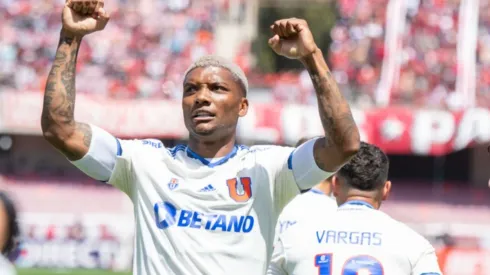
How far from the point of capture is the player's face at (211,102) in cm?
421

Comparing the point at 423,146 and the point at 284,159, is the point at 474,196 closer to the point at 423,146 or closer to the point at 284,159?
the point at 423,146

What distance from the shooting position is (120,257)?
19.8 metres

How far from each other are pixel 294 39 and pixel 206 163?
67 cm

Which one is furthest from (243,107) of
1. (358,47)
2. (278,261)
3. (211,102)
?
(358,47)

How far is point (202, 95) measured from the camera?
422 centimetres

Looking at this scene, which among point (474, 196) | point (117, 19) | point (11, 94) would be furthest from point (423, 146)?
point (11, 94)

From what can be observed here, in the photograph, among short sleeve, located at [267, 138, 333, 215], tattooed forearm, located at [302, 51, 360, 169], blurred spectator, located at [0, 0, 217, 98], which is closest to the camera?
tattooed forearm, located at [302, 51, 360, 169]

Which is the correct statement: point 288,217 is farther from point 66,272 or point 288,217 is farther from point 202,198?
point 66,272

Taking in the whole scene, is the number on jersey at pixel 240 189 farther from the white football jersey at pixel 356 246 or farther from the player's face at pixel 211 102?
the white football jersey at pixel 356 246

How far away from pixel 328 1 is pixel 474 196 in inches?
726

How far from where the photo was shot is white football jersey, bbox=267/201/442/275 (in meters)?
4.77

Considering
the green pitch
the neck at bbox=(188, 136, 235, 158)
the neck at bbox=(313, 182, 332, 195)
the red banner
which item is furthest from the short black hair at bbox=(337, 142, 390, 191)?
the red banner

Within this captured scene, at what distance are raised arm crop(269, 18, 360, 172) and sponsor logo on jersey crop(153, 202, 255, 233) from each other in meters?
0.42

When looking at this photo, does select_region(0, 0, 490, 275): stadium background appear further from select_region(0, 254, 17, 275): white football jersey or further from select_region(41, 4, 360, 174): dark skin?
select_region(0, 254, 17, 275): white football jersey
